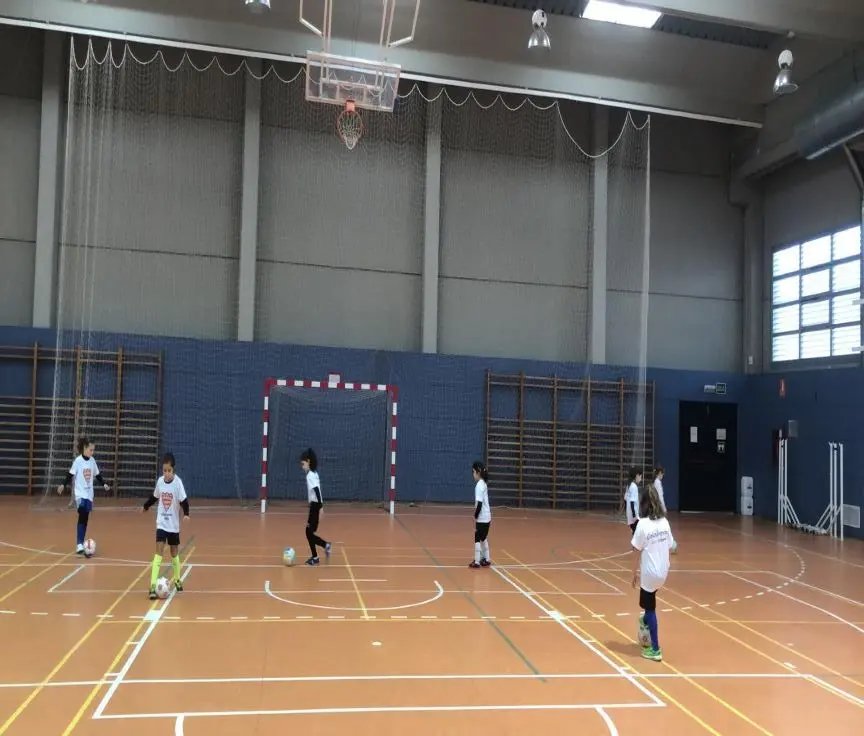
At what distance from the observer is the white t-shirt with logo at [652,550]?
5.96 m

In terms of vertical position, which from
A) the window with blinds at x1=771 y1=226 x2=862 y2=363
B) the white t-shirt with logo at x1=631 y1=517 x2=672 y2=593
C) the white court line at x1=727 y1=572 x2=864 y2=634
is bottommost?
the white court line at x1=727 y1=572 x2=864 y2=634

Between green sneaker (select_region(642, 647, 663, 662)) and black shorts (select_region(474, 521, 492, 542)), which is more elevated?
black shorts (select_region(474, 521, 492, 542))

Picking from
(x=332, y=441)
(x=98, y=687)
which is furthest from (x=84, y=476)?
(x=332, y=441)

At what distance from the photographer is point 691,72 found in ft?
54.7

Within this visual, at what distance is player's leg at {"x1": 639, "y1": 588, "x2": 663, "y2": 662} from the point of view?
6086 millimetres

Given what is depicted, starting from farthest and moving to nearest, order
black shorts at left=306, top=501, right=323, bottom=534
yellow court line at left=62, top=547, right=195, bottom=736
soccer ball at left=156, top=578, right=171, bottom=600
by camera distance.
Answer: black shorts at left=306, top=501, right=323, bottom=534, soccer ball at left=156, top=578, right=171, bottom=600, yellow court line at left=62, top=547, right=195, bottom=736

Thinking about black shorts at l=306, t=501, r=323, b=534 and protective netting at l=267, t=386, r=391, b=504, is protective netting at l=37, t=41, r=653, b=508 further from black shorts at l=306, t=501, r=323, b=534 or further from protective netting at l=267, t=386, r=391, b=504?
black shorts at l=306, t=501, r=323, b=534

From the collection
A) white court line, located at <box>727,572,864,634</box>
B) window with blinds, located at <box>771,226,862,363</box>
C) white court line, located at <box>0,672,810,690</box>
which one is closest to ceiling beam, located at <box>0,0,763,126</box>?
window with blinds, located at <box>771,226,862,363</box>

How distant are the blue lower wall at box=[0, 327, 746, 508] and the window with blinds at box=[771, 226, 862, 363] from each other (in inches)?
69.9

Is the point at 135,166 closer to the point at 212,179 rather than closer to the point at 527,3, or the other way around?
the point at 212,179

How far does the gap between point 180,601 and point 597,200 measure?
14641 mm

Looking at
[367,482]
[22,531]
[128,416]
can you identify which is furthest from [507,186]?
[22,531]

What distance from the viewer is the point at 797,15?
1373cm

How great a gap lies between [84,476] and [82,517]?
55 centimetres
